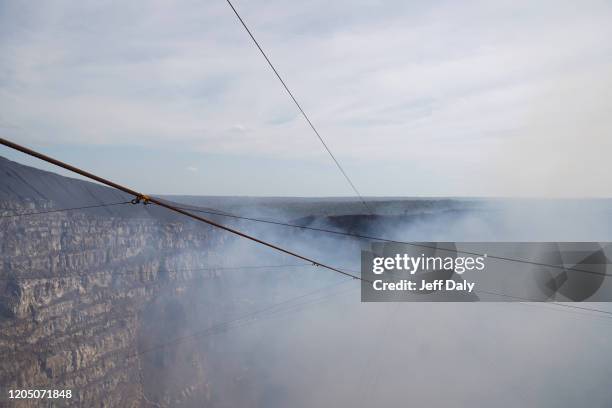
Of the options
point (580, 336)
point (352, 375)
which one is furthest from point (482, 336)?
point (352, 375)

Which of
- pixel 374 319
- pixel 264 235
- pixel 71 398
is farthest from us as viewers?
pixel 264 235

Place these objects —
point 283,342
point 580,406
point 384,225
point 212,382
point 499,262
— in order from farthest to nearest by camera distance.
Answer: point 384,225, point 499,262, point 283,342, point 212,382, point 580,406

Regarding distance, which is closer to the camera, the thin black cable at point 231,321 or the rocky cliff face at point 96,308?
the rocky cliff face at point 96,308

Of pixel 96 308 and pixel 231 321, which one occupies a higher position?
pixel 96 308

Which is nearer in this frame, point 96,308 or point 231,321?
point 96,308

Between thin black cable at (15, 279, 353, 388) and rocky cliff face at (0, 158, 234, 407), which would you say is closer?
rocky cliff face at (0, 158, 234, 407)

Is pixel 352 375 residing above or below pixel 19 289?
below

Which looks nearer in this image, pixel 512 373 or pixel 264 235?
pixel 512 373

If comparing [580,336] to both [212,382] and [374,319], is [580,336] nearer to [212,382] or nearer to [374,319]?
[374,319]
